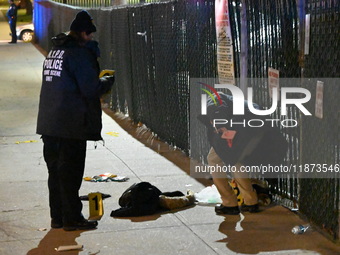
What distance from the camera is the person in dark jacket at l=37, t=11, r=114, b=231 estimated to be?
7.28 m

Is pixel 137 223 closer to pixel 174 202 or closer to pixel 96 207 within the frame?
pixel 96 207

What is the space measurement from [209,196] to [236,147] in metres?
0.93

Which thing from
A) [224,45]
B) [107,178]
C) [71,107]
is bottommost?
[107,178]

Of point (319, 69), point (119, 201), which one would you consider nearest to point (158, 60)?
point (119, 201)

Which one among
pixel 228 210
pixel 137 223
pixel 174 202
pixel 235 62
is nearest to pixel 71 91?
pixel 137 223

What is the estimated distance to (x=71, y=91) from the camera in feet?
24.0

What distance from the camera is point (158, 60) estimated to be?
12.2 meters

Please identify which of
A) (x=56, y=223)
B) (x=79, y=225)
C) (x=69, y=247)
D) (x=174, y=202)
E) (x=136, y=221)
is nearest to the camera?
(x=69, y=247)

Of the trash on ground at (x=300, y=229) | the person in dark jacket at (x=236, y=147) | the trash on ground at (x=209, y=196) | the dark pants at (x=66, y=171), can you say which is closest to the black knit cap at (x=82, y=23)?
the dark pants at (x=66, y=171)

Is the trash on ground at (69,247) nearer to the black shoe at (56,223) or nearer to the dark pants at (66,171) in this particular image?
the dark pants at (66,171)

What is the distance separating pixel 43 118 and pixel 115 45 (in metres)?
8.00

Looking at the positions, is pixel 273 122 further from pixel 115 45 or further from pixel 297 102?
pixel 115 45

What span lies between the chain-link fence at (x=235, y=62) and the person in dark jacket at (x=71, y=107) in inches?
67.7

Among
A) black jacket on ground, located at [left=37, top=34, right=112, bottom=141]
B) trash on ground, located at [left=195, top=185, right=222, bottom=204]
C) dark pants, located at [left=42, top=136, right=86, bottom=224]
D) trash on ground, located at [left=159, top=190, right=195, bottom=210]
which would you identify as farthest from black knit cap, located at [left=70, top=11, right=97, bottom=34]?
trash on ground, located at [left=195, top=185, right=222, bottom=204]
